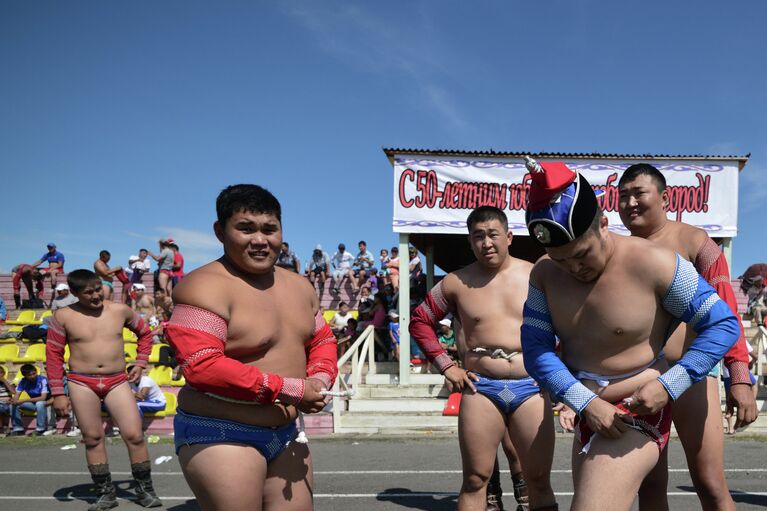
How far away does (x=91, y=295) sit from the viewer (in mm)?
6414

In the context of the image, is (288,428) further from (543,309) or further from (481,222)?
(481,222)

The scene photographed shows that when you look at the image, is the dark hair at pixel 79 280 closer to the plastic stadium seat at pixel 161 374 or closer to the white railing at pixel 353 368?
the white railing at pixel 353 368

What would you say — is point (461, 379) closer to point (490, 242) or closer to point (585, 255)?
point (490, 242)

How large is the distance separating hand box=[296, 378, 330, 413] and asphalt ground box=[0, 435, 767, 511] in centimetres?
339

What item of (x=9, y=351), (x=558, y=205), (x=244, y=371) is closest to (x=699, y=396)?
(x=558, y=205)

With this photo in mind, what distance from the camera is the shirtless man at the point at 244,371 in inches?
109

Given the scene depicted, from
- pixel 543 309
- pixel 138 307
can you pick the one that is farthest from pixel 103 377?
pixel 138 307

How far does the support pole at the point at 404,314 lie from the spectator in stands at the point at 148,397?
430 cm

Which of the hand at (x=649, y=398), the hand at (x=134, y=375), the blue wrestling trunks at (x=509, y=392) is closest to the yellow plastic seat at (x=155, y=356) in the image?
the hand at (x=134, y=375)

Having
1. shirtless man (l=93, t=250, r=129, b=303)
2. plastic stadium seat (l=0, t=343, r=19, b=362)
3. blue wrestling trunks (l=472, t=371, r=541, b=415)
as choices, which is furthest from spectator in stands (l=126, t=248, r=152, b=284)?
blue wrestling trunks (l=472, t=371, r=541, b=415)

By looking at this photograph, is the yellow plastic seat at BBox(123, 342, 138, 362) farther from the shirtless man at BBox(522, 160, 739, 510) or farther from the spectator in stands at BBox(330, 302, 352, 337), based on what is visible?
the shirtless man at BBox(522, 160, 739, 510)

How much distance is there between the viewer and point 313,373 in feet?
10.6

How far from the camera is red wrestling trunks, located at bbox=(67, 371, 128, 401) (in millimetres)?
6227

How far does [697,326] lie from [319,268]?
17295 millimetres
